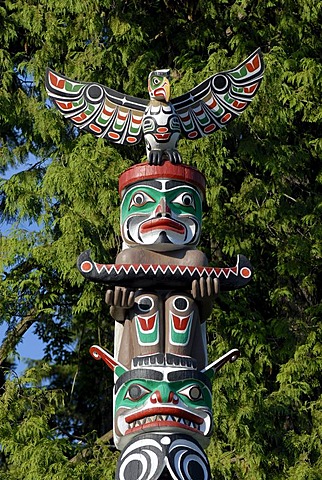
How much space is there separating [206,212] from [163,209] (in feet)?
11.2

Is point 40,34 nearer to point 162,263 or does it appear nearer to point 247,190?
point 247,190

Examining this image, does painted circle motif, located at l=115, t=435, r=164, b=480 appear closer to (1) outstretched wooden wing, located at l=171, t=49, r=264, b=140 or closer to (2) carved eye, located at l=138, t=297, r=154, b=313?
(2) carved eye, located at l=138, t=297, r=154, b=313

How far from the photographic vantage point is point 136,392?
21.7 feet

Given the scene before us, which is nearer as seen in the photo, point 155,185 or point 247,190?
point 155,185

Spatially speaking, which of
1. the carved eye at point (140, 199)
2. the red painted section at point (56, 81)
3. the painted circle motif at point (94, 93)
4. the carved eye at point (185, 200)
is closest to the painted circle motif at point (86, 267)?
the carved eye at point (140, 199)

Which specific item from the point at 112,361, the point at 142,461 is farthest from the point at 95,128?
the point at 142,461

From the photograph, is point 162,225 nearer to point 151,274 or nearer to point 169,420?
point 151,274

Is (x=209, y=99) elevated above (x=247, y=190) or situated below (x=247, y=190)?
below

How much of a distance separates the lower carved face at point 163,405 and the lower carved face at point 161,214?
2.85ft

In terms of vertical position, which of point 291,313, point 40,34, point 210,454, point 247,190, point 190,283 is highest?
point 40,34

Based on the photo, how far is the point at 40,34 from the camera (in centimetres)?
1100

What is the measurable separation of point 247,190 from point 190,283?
395 cm

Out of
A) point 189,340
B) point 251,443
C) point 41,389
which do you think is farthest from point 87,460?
point 189,340

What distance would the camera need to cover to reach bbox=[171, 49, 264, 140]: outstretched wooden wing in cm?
793
